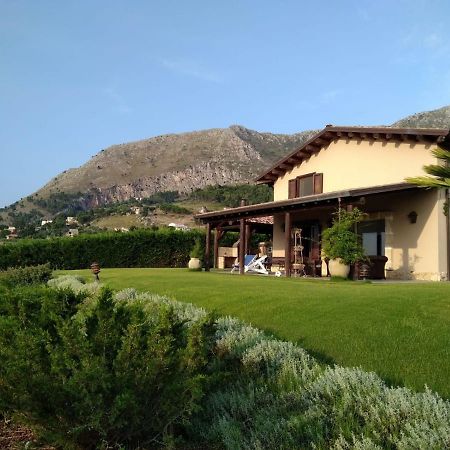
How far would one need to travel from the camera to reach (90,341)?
377 cm

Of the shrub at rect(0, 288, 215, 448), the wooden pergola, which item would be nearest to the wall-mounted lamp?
the wooden pergola

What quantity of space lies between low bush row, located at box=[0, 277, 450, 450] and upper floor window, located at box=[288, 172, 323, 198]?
54.5ft

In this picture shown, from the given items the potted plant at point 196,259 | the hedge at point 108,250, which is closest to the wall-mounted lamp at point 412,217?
the potted plant at point 196,259

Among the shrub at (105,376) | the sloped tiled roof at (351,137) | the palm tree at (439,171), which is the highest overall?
the sloped tiled roof at (351,137)

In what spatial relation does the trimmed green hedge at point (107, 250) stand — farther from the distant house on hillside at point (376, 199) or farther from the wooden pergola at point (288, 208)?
the distant house on hillside at point (376, 199)

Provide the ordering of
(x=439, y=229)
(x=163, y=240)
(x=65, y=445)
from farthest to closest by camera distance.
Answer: (x=163, y=240), (x=439, y=229), (x=65, y=445)

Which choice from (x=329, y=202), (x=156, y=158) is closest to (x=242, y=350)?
(x=329, y=202)

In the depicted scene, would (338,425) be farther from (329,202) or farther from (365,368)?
(329,202)

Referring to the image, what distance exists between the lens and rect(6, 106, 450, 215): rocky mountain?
137 metres

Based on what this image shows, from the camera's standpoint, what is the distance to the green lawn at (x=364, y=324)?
18.0 ft

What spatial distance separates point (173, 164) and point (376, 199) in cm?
13541

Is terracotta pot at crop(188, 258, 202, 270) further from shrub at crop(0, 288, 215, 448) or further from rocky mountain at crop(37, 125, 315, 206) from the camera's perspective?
rocky mountain at crop(37, 125, 315, 206)

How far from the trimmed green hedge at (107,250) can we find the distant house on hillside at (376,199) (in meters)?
9.14

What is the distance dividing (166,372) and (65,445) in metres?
0.86
